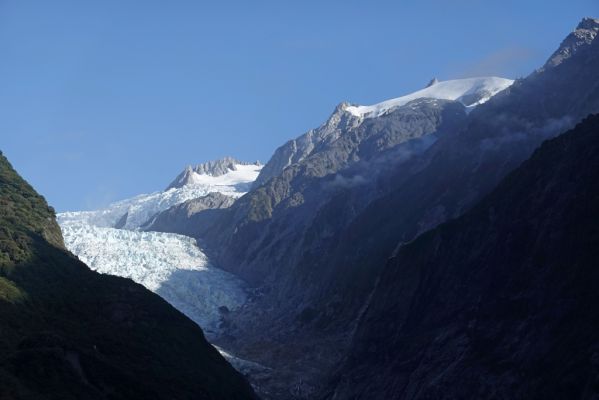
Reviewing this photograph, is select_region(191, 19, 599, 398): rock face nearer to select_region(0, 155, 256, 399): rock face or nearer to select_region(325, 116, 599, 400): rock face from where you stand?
select_region(325, 116, 599, 400): rock face

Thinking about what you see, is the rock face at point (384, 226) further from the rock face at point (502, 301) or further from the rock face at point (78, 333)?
the rock face at point (78, 333)

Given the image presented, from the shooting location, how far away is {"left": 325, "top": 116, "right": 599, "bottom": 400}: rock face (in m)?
72.7

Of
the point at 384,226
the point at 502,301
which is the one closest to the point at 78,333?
the point at 502,301

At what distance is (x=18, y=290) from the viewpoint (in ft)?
241

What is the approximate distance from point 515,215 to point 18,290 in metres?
56.8

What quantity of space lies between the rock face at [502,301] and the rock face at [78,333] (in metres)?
19.9

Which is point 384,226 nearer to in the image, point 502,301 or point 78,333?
point 502,301

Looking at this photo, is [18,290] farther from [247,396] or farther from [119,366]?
[247,396]

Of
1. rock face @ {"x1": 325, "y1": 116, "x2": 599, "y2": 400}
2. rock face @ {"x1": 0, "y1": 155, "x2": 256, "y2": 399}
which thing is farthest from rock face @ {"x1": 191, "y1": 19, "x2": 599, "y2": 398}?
rock face @ {"x1": 0, "y1": 155, "x2": 256, "y2": 399}

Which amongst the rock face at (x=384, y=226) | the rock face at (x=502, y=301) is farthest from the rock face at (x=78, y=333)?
the rock face at (x=384, y=226)

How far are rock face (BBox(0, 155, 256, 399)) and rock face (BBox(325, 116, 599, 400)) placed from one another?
65.2ft

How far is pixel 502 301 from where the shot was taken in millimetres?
86500

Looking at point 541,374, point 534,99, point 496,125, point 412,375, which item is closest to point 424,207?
point 496,125

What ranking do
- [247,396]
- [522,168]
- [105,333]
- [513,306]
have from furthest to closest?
[522,168], [247,396], [513,306], [105,333]
